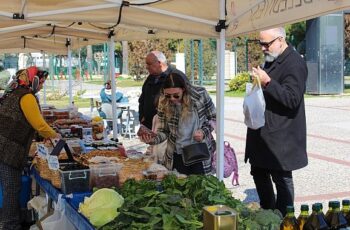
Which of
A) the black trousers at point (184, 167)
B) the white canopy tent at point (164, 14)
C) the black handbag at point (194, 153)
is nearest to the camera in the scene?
the white canopy tent at point (164, 14)

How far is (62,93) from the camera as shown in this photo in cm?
2469

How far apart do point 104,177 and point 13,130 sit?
1463 millimetres

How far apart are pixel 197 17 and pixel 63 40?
552 cm

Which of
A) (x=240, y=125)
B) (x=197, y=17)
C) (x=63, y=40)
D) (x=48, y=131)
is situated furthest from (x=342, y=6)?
(x=240, y=125)

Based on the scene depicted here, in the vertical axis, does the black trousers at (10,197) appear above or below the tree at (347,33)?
below

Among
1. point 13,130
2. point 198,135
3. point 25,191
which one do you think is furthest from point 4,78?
point 198,135

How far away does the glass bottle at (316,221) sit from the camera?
7.43ft

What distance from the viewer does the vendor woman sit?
460cm

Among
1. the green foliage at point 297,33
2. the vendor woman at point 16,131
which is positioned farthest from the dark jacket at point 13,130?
the green foliage at point 297,33

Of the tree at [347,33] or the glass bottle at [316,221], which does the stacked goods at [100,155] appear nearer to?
the glass bottle at [316,221]

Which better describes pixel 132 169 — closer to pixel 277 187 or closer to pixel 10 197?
pixel 277 187

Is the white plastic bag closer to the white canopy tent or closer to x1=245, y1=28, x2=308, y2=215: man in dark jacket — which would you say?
x1=245, y1=28, x2=308, y2=215: man in dark jacket

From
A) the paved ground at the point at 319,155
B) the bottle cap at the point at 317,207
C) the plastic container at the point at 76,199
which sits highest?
the bottle cap at the point at 317,207

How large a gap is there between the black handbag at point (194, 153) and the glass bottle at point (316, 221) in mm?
2020
